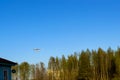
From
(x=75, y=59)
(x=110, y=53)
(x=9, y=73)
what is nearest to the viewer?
(x=9, y=73)

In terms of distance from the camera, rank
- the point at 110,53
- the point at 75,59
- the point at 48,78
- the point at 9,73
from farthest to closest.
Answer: the point at 48,78 → the point at 75,59 → the point at 110,53 → the point at 9,73

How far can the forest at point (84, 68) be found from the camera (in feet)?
269

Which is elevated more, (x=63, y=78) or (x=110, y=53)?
(x=110, y=53)

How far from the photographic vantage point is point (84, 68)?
82.8 m

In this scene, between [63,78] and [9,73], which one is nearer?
[9,73]

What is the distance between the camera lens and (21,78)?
99.9 m

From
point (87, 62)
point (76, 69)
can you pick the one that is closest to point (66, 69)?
point (76, 69)

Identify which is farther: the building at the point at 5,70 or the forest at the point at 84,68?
the forest at the point at 84,68

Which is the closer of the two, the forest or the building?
the building

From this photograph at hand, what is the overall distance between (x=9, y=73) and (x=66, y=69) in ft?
199

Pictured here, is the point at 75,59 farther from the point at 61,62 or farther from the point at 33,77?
the point at 33,77

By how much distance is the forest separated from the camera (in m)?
82.0

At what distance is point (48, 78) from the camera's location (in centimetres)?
9800

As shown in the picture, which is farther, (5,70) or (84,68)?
(84,68)
